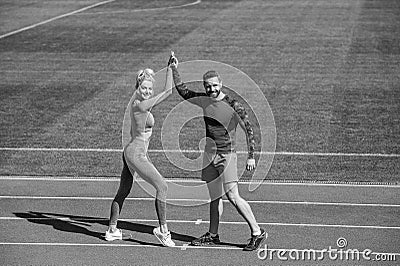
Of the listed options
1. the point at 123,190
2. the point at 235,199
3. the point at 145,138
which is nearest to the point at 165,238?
the point at 123,190

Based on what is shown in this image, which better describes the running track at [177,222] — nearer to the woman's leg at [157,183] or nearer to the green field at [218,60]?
the woman's leg at [157,183]

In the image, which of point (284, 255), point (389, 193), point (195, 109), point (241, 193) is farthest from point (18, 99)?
point (284, 255)

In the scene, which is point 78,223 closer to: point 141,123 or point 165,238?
point 165,238

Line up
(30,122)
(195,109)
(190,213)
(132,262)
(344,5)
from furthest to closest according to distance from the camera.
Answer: (344,5) → (195,109) → (30,122) → (190,213) → (132,262)

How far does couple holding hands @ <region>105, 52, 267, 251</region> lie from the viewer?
12.9 metres

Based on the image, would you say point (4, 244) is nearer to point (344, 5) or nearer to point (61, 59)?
point (61, 59)

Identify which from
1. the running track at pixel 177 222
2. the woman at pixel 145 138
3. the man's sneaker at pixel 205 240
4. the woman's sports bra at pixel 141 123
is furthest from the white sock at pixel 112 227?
the woman's sports bra at pixel 141 123

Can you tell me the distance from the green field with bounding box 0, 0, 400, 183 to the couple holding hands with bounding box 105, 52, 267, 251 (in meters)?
4.71

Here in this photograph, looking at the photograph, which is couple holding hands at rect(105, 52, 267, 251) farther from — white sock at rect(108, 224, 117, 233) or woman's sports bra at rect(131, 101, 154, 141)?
white sock at rect(108, 224, 117, 233)

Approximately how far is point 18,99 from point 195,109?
4.50 meters

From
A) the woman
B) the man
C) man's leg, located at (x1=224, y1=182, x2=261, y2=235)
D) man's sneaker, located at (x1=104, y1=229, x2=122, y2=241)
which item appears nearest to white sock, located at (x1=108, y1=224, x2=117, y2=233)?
man's sneaker, located at (x1=104, y1=229, x2=122, y2=241)

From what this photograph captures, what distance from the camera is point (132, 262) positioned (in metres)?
12.6

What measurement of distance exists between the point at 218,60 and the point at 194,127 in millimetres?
9058

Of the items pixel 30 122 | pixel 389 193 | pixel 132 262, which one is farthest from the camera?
pixel 30 122
